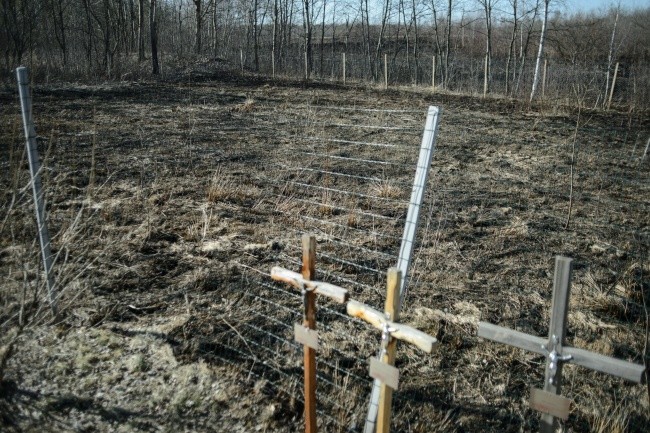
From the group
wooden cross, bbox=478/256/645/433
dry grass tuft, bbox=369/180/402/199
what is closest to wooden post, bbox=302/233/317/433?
wooden cross, bbox=478/256/645/433

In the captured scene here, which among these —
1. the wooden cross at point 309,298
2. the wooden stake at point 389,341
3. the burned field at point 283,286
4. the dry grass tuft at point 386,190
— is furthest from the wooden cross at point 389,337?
the dry grass tuft at point 386,190

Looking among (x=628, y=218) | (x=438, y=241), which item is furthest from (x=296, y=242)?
(x=628, y=218)

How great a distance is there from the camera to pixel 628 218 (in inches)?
212

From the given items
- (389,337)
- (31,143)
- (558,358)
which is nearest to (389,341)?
(389,337)

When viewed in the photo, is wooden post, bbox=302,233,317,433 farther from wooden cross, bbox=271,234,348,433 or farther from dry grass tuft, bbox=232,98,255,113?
dry grass tuft, bbox=232,98,255,113

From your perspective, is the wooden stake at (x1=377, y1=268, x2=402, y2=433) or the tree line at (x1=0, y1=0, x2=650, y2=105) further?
the tree line at (x1=0, y1=0, x2=650, y2=105)

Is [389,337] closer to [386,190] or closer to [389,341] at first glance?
[389,341]

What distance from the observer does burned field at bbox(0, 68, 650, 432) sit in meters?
2.58

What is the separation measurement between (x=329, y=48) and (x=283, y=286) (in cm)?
3572

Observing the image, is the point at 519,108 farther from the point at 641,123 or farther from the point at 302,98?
the point at 302,98

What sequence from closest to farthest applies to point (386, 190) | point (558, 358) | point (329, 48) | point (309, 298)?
point (558, 358), point (309, 298), point (386, 190), point (329, 48)

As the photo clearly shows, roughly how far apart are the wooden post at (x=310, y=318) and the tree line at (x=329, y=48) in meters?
8.92

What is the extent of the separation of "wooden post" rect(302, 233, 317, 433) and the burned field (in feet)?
1.08

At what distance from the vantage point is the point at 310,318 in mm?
2133
